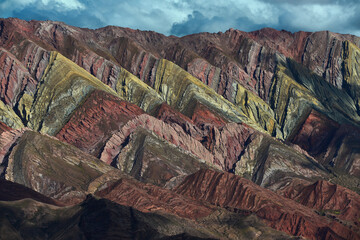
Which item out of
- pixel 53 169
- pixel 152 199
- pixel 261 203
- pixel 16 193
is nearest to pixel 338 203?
pixel 261 203

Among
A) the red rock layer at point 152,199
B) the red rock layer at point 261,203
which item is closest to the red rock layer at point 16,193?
the red rock layer at point 152,199

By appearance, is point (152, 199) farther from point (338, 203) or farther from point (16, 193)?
point (338, 203)

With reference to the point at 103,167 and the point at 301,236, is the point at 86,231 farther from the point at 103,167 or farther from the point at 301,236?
the point at 103,167

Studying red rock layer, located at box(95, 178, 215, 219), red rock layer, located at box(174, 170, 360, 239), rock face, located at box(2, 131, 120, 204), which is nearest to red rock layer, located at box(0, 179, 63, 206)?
rock face, located at box(2, 131, 120, 204)

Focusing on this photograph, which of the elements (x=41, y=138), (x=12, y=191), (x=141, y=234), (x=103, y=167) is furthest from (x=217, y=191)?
(x=141, y=234)

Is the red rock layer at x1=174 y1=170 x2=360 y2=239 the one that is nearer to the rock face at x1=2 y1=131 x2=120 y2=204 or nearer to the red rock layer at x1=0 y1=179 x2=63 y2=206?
the rock face at x1=2 y1=131 x2=120 y2=204
